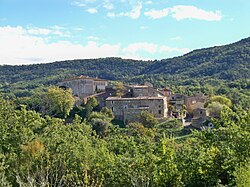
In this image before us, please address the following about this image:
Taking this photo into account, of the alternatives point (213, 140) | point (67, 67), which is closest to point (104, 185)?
point (213, 140)

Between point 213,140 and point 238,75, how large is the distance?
291 ft

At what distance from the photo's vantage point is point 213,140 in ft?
58.5

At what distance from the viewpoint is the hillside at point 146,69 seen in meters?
115

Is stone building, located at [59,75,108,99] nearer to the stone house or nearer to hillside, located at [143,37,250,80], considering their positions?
the stone house

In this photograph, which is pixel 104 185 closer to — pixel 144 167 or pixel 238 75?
pixel 144 167

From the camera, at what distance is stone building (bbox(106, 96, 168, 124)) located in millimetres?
50500

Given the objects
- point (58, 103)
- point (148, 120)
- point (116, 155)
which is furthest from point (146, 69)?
point (116, 155)

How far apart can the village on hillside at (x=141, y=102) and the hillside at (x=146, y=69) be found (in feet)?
147

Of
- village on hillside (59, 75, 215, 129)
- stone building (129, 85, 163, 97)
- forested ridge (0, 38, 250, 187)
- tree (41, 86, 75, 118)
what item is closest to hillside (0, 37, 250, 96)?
village on hillside (59, 75, 215, 129)

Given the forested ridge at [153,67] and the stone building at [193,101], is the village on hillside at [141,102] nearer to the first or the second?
the stone building at [193,101]

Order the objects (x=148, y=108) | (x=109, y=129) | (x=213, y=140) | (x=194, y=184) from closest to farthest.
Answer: (x=194, y=184), (x=213, y=140), (x=109, y=129), (x=148, y=108)

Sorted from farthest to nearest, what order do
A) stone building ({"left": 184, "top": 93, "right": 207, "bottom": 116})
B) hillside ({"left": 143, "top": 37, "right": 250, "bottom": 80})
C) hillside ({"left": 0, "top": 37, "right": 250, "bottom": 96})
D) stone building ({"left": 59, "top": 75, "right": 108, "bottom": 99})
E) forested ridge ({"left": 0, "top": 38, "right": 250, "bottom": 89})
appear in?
1. forested ridge ({"left": 0, "top": 38, "right": 250, "bottom": 89})
2. hillside ({"left": 0, "top": 37, "right": 250, "bottom": 96})
3. hillside ({"left": 143, "top": 37, "right": 250, "bottom": 80})
4. stone building ({"left": 59, "top": 75, "right": 108, "bottom": 99})
5. stone building ({"left": 184, "top": 93, "right": 207, "bottom": 116})

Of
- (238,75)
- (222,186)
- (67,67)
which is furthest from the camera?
(67,67)

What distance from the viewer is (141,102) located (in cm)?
5184
